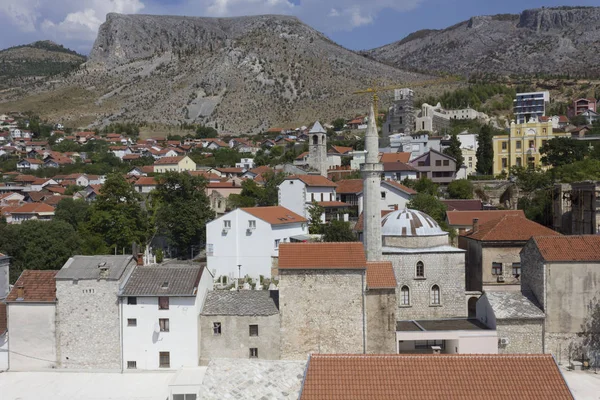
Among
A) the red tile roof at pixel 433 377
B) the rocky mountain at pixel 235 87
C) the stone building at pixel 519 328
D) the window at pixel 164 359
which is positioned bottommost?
the window at pixel 164 359

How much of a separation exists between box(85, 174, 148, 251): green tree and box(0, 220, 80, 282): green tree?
9.25 feet

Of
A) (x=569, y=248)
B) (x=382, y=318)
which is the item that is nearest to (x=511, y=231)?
(x=569, y=248)

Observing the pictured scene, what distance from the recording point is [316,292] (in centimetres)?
2558

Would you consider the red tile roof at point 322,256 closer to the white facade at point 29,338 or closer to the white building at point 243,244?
the white facade at point 29,338

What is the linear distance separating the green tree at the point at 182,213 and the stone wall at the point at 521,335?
27.1m

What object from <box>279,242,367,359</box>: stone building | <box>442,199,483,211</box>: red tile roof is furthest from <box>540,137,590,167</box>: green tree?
<box>279,242,367,359</box>: stone building

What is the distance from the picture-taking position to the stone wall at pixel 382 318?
25.7 meters

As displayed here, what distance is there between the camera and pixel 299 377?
19.1 m

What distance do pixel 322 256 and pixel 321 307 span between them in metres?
2.17

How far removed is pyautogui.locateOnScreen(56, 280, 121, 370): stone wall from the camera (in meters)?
26.1

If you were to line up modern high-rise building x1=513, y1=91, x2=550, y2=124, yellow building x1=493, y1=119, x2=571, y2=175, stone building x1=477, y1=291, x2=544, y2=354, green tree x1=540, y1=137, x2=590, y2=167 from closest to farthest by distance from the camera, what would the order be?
1. stone building x1=477, y1=291, x2=544, y2=354
2. green tree x1=540, y1=137, x2=590, y2=167
3. yellow building x1=493, y1=119, x2=571, y2=175
4. modern high-rise building x1=513, y1=91, x2=550, y2=124

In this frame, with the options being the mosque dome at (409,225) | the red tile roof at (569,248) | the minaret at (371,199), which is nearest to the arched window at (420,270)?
the mosque dome at (409,225)

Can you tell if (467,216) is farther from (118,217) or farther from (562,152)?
(118,217)

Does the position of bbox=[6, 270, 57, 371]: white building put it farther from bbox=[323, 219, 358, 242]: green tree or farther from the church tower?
the church tower
